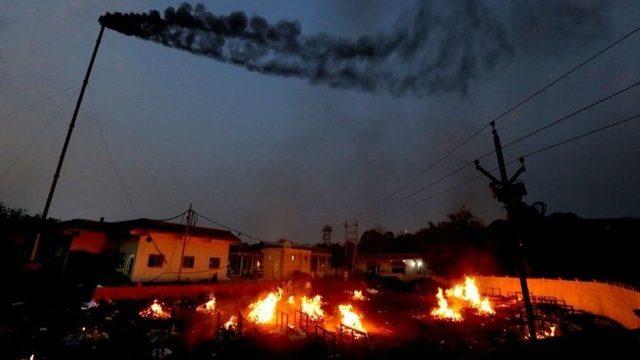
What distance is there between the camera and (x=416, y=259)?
55188mm

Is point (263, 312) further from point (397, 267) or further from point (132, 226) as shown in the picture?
point (397, 267)

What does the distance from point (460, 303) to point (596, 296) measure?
10.9 m

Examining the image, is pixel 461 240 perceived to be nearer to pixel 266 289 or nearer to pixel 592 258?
pixel 592 258

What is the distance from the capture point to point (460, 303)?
100 ft

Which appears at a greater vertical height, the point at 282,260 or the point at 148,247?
the point at 148,247

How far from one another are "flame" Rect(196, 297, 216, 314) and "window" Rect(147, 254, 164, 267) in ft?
31.2

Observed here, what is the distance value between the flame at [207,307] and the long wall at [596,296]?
2469 centimetres

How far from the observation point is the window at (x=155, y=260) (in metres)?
30.5

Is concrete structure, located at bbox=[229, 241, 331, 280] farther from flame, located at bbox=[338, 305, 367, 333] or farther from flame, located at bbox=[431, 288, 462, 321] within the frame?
flame, located at bbox=[338, 305, 367, 333]

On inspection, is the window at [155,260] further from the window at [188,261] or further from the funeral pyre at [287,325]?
the funeral pyre at [287,325]

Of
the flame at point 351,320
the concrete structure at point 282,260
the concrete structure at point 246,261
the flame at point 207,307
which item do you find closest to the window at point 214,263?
the concrete structure at point 246,261

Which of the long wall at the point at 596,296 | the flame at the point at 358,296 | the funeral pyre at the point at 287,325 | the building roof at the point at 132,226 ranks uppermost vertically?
the building roof at the point at 132,226

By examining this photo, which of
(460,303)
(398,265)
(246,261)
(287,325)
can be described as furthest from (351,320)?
(398,265)

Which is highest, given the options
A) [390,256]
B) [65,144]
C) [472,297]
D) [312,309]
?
[65,144]
